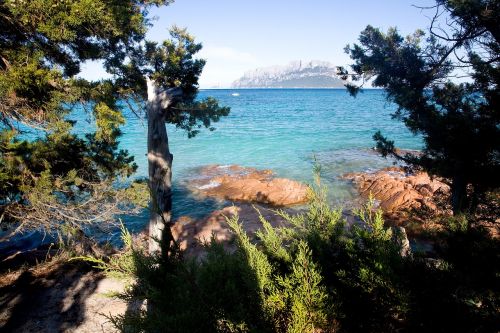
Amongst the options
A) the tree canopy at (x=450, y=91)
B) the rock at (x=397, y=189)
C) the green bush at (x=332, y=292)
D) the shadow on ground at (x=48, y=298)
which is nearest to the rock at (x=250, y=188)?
the rock at (x=397, y=189)

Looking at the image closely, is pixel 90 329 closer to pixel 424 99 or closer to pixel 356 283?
pixel 356 283

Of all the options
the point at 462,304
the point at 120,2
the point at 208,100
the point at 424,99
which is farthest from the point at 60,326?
the point at 424,99

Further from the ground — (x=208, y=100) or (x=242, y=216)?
(x=208, y=100)

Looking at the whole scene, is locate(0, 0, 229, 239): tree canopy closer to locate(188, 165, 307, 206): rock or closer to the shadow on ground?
the shadow on ground

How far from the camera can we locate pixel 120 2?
7832mm

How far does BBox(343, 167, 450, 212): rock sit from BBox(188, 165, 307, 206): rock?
182 inches

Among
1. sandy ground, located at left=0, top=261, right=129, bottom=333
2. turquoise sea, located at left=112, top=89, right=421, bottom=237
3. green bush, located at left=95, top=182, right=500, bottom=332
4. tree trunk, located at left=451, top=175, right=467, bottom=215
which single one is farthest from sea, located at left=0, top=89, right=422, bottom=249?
green bush, located at left=95, top=182, right=500, bottom=332

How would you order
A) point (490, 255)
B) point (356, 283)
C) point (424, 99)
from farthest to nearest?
point (424, 99) < point (356, 283) < point (490, 255)

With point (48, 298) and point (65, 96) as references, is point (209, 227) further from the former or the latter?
point (65, 96)

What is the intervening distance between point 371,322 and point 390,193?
1741 centimetres

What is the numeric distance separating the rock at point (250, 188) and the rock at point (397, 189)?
463cm

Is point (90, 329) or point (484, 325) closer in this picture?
point (484, 325)

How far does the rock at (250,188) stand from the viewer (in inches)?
758

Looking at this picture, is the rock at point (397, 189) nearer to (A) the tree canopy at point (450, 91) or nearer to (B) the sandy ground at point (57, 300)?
(A) the tree canopy at point (450, 91)
